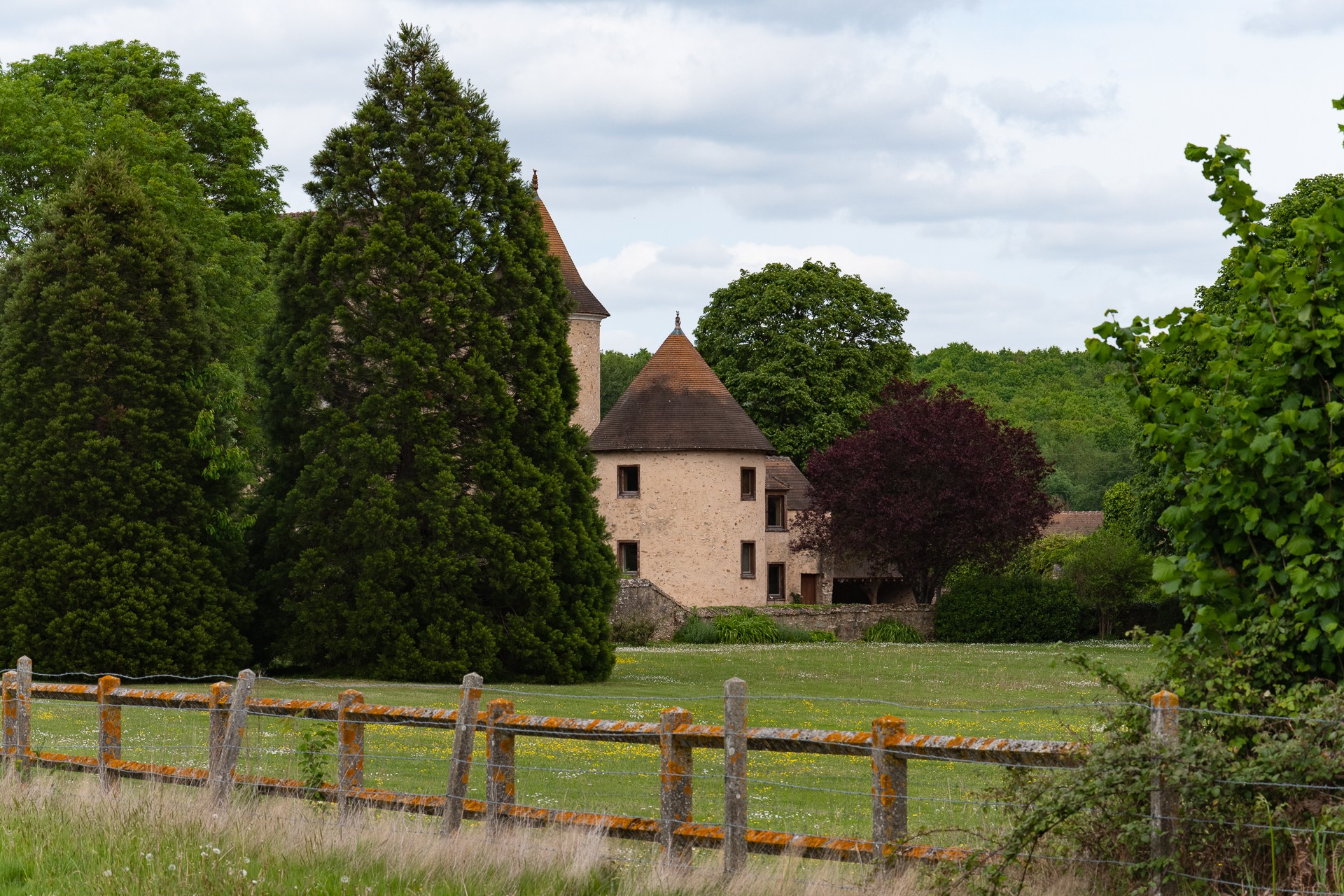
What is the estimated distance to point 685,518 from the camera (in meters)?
46.3

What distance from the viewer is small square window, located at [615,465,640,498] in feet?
153

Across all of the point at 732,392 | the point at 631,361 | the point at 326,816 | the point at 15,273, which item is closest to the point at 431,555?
the point at 15,273

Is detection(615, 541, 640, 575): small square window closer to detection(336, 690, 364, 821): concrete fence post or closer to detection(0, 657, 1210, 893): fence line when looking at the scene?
detection(0, 657, 1210, 893): fence line

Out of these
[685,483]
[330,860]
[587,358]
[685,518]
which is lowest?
[330,860]

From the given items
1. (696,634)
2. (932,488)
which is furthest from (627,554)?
(932,488)

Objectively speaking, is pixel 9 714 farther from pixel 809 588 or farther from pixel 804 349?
pixel 804 349

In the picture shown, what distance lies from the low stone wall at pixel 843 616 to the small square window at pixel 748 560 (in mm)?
1760

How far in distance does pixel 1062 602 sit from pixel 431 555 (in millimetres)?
26574

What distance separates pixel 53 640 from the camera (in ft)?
73.0

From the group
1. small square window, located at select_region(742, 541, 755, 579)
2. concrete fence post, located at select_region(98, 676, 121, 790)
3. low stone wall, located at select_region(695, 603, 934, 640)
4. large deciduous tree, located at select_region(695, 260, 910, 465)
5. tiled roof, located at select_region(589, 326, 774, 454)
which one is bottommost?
low stone wall, located at select_region(695, 603, 934, 640)

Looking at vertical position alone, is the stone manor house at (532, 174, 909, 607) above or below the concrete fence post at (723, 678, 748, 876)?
above

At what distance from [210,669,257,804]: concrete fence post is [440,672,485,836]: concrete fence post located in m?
1.86

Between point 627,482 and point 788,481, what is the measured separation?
25.8 ft

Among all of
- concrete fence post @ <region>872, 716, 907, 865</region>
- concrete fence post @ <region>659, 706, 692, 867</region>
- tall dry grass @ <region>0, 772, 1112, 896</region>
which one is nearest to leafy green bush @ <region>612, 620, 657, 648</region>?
tall dry grass @ <region>0, 772, 1112, 896</region>
